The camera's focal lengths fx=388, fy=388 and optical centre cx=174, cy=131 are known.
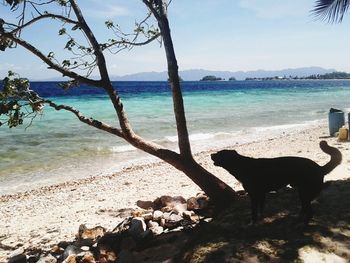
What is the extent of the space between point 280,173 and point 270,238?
0.96 metres

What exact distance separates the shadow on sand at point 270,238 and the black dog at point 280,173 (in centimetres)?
30

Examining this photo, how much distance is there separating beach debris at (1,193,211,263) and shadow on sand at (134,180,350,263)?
0.28 m

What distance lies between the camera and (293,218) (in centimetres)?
595

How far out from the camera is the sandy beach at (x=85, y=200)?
28.5ft

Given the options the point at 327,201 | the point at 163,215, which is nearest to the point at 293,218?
the point at 327,201

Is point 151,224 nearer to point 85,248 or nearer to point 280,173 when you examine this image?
point 85,248

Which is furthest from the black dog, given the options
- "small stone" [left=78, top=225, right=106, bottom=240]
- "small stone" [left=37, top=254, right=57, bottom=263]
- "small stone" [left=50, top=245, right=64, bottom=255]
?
"small stone" [left=50, top=245, right=64, bottom=255]

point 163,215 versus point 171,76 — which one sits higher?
point 171,76

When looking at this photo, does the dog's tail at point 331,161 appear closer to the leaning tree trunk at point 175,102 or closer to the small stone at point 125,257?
the leaning tree trunk at point 175,102

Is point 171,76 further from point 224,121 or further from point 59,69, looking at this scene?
point 224,121

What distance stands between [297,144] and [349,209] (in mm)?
12144

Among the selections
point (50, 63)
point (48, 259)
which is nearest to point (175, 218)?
point (48, 259)

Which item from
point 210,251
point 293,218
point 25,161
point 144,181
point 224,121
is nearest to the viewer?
point 210,251

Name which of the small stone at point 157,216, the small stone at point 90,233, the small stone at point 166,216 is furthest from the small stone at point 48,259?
the small stone at point 166,216
